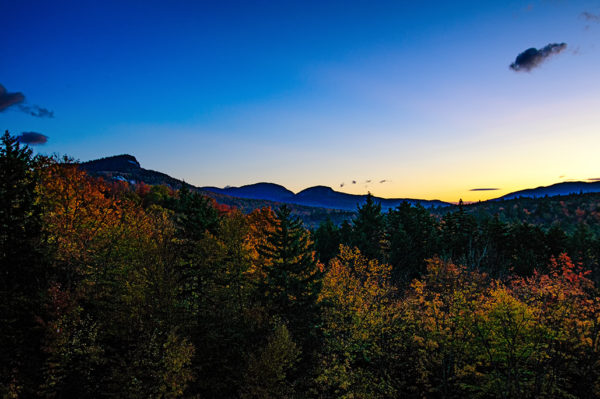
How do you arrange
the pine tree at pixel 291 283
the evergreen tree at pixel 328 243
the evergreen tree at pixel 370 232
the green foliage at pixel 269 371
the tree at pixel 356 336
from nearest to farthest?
the green foliage at pixel 269 371
the tree at pixel 356 336
the pine tree at pixel 291 283
the evergreen tree at pixel 370 232
the evergreen tree at pixel 328 243

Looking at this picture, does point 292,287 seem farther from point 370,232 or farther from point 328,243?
point 328,243

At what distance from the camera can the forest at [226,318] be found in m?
24.4

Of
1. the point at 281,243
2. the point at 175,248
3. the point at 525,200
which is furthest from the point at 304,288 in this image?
the point at 525,200

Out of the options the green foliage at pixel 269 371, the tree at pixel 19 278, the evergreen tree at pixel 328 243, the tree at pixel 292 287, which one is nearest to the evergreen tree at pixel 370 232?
the evergreen tree at pixel 328 243

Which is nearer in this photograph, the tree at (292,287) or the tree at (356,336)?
the tree at (356,336)

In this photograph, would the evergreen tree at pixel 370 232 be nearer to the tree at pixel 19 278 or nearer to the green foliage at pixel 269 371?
the green foliage at pixel 269 371

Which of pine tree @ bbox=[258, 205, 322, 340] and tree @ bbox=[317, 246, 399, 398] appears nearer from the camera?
tree @ bbox=[317, 246, 399, 398]

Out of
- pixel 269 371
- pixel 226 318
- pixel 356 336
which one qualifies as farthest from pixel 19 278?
pixel 356 336

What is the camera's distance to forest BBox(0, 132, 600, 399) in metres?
24.4

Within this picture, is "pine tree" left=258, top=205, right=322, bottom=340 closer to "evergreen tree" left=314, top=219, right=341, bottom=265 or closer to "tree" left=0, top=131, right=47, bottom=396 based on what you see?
"tree" left=0, top=131, right=47, bottom=396

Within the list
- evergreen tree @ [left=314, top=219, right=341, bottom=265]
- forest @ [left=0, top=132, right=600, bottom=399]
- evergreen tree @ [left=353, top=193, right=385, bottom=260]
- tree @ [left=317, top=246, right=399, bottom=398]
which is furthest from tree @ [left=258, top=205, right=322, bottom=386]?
evergreen tree @ [left=314, top=219, right=341, bottom=265]

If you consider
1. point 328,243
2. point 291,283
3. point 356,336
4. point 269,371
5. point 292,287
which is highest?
point 291,283

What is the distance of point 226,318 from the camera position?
30828mm

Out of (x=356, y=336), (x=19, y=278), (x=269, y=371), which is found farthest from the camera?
(x=356, y=336)
